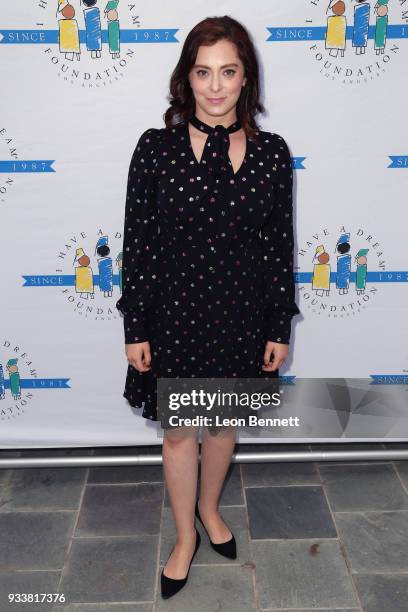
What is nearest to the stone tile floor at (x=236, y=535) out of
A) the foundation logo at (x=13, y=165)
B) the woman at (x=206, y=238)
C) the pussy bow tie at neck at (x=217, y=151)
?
the woman at (x=206, y=238)

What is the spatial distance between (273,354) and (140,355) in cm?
44

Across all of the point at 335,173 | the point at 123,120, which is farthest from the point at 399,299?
the point at 123,120

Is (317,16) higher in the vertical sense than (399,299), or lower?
higher

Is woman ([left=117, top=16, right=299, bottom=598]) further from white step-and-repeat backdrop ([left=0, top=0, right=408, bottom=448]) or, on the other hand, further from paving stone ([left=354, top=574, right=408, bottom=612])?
paving stone ([left=354, top=574, right=408, bottom=612])

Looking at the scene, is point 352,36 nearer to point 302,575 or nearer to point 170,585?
point 302,575

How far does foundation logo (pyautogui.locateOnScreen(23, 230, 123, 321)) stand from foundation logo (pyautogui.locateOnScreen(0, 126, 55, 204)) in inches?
11.4

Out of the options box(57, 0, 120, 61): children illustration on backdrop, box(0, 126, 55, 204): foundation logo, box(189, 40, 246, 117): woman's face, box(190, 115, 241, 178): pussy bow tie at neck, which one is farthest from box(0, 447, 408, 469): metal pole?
box(57, 0, 120, 61): children illustration on backdrop

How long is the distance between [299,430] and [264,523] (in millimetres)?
558

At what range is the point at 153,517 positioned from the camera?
7.78ft

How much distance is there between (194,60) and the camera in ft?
5.51

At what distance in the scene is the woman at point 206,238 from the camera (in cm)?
171

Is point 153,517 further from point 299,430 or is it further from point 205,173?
point 205,173

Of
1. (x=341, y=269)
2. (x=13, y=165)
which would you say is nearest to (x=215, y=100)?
(x=13, y=165)

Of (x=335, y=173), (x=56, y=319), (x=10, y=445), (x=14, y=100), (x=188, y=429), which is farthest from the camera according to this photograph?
(x=10, y=445)
